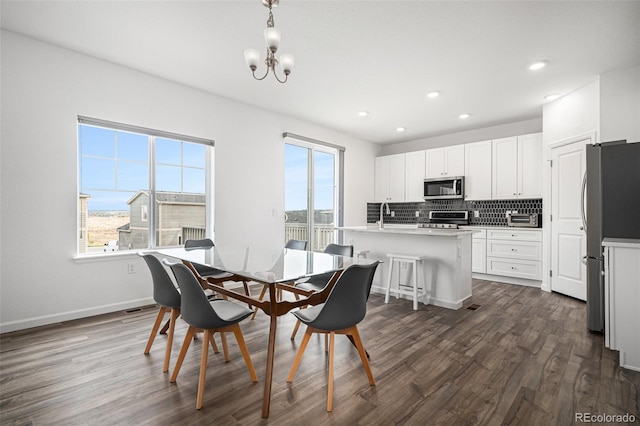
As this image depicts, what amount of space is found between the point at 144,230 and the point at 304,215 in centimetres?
263

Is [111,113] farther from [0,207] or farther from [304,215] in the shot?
[304,215]

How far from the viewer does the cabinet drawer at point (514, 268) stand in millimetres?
4762

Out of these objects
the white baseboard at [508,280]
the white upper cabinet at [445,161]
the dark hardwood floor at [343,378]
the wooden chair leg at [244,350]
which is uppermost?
the white upper cabinet at [445,161]

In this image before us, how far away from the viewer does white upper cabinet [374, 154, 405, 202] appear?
6633 mm

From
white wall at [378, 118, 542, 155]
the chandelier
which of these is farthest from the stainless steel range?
the chandelier

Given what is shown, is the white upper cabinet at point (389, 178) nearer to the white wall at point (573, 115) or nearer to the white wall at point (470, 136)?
the white wall at point (470, 136)

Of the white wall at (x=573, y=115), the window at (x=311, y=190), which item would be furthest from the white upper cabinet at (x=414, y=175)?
the white wall at (x=573, y=115)

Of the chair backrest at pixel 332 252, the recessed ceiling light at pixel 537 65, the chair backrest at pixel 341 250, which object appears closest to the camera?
the chair backrest at pixel 332 252

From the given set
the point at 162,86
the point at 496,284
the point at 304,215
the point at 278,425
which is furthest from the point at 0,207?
the point at 496,284

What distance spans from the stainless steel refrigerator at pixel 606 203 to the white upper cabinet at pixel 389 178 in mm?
3816

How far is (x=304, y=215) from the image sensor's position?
18.4 ft

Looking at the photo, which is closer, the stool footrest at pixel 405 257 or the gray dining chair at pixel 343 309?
the gray dining chair at pixel 343 309

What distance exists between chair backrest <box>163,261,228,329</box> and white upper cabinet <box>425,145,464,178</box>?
208 inches

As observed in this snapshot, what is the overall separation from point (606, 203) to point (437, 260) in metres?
1.64
